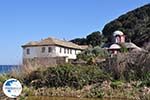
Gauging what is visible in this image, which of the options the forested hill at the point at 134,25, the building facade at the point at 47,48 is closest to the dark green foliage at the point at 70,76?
the building facade at the point at 47,48

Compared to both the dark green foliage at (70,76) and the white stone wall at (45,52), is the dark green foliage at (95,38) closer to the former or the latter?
the white stone wall at (45,52)

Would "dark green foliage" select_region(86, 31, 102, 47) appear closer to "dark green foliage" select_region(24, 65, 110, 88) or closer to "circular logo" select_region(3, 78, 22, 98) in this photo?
"dark green foliage" select_region(24, 65, 110, 88)

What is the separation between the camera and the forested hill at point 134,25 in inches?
2702

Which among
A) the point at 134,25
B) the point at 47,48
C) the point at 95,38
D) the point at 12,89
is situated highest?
the point at 134,25

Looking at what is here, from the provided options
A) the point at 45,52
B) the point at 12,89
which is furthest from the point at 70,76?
the point at 45,52

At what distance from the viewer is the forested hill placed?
6862 centimetres

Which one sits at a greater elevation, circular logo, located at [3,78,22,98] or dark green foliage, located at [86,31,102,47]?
dark green foliage, located at [86,31,102,47]

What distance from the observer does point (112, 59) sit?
3184cm

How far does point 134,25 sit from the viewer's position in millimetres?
79312

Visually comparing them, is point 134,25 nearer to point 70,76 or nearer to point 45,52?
point 45,52

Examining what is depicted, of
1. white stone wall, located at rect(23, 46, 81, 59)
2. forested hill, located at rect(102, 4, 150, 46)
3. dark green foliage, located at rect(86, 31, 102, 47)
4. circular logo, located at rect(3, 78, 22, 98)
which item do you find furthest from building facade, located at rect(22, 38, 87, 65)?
circular logo, located at rect(3, 78, 22, 98)

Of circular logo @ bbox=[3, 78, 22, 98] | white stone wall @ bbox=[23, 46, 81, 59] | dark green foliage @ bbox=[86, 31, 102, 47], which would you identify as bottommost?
circular logo @ bbox=[3, 78, 22, 98]

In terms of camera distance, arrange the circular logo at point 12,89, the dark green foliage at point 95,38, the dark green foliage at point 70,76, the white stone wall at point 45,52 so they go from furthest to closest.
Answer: the dark green foliage at point 95,38
the white stone wall at point 45,52
the dark green foliage at point 70,76
the circular logo at point 12,89

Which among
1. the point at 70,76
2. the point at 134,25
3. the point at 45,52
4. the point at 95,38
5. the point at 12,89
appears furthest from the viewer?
the point at 134,25
